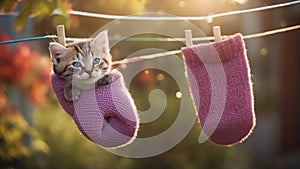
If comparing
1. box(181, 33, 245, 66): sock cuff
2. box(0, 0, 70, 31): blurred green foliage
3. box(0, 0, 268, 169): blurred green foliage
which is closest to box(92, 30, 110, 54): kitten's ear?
box(181, 33, 245, 66): sock cuff

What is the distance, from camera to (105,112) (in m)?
1.57

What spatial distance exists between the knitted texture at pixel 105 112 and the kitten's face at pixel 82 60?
1.5 inches

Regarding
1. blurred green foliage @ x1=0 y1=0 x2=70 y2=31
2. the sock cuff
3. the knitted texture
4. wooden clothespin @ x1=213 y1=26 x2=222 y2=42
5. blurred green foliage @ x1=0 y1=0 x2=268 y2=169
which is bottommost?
blurred green foliage @ x1=0 y1=0 x2=268 y2=169

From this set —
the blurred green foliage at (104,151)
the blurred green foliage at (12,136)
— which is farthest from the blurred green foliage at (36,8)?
the blurred green foliage at (104,151)

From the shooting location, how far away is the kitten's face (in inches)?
60.1

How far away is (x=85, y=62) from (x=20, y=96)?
7.54 feet

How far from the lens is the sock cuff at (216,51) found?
163 cm

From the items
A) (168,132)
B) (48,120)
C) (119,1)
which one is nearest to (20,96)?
(48,120)

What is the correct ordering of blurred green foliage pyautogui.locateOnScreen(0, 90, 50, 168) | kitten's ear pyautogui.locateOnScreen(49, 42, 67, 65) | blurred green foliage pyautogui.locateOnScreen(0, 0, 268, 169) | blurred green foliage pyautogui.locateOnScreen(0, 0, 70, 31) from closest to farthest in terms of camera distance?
kitten's ear pyautogui.locateOnScreen(49, 42, 67, 65)
blurred green foliage pyautogui.locateOnScreen(0, 0, 70, 31)
blurred green foliage pyautogui.locateOnScreen(0, 90, 50, 168)
blurred green foliage pyautogui.locateOnScreen(0, 0, 268, 169)

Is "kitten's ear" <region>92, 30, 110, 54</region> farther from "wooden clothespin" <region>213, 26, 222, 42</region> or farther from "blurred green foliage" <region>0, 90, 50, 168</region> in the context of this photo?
"blurred green foliage" <region>0, 90, 50, 168</region>

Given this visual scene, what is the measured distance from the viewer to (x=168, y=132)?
13.1 ft

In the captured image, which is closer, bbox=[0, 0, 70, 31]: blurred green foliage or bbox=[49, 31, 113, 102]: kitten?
bbox=[49, 31, 113, 102]: kitten

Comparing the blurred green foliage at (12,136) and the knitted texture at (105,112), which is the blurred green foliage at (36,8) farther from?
the blurred green foliage at (12,136)

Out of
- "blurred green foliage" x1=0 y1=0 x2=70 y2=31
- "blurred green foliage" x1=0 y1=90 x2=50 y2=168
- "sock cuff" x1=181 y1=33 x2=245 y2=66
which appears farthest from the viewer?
"blurred green foliage" x1=0 y1=90 x2=50 y2=168
